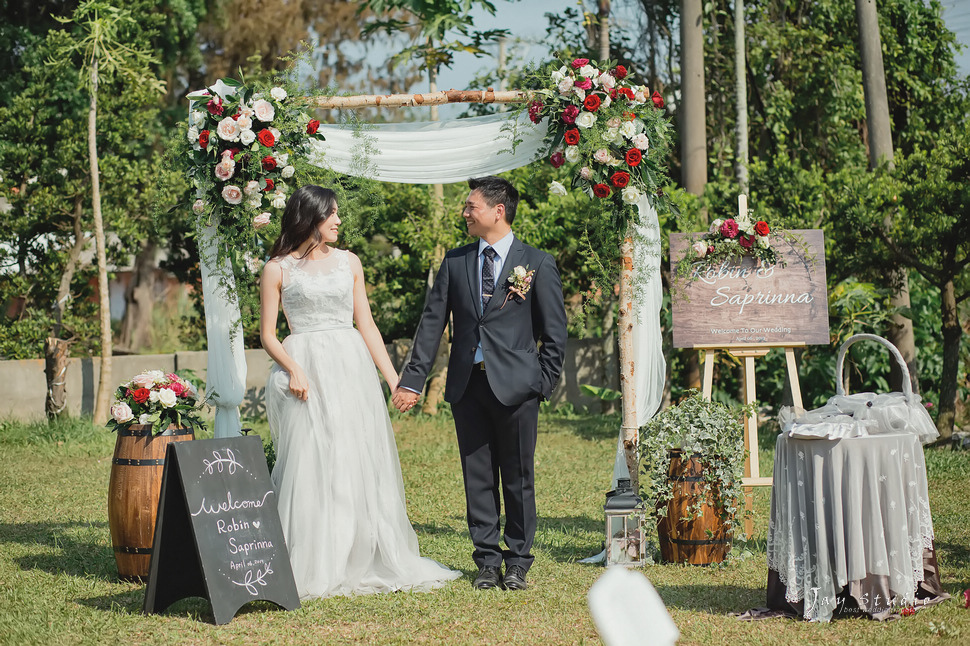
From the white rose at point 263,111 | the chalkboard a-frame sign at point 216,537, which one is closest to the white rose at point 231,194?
the white rose at point 263,111

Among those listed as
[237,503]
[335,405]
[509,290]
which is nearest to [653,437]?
[509,290]

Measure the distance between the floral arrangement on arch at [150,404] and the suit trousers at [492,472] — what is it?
1.65 m

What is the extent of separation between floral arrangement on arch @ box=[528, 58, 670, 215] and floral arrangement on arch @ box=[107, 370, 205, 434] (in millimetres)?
2580

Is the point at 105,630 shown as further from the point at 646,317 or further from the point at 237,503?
the point at 646,317

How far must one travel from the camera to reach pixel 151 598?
459 cm

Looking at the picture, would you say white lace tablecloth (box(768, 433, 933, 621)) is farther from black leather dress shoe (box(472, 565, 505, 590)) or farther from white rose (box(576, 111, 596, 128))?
white rose (box(576, 111, 596, 128))

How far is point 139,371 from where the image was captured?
12.5m

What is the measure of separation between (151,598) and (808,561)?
3.08m

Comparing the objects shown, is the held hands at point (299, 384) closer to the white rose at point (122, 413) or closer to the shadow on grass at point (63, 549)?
the white rose at point (122, 413)

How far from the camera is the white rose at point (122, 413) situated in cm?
532

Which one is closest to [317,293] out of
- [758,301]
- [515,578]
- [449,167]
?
[515,578]

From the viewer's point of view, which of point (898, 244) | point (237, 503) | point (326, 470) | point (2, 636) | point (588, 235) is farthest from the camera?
point (898, 244)

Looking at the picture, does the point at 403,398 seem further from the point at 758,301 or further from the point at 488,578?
the point at 758,301

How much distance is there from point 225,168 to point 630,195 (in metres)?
2.46
